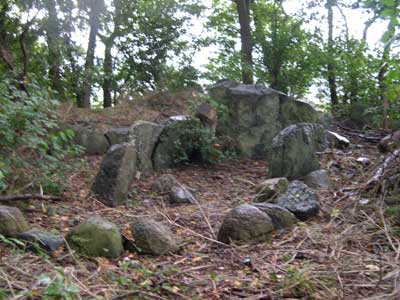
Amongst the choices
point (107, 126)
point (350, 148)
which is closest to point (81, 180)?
point (107, 126)

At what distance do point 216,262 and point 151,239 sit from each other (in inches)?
20.1

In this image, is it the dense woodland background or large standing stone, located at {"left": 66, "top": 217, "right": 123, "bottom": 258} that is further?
the dense woodland background

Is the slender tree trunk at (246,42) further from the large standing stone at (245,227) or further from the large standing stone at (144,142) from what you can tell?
the large standing stone at (245,227)

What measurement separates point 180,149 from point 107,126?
1.52m

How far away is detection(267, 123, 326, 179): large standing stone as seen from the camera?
21.8 ft

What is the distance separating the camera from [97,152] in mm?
7758

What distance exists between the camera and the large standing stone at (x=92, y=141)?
776 centimetres

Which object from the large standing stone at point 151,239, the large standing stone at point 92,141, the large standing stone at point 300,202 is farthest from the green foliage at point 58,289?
the large standing stone at point 92,141

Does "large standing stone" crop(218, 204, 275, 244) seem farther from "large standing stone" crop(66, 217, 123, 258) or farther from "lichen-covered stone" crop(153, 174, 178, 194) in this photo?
"lichen-covered stone" crop(153, 174, 178, 194)

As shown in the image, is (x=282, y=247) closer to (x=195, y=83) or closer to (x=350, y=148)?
(x=350, y=148)

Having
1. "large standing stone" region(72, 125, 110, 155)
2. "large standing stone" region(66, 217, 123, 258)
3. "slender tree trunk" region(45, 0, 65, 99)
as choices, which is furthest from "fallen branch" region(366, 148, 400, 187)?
"slender tree trunk" region(45, 0, 65, 99)

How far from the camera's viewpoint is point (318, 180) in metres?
6.25

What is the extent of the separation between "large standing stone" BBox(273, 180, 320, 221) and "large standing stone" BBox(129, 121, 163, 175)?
8.23ft

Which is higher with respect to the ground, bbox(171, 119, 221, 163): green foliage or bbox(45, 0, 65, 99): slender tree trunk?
bbox(45, 0, 65, 99): slender tree trunk
